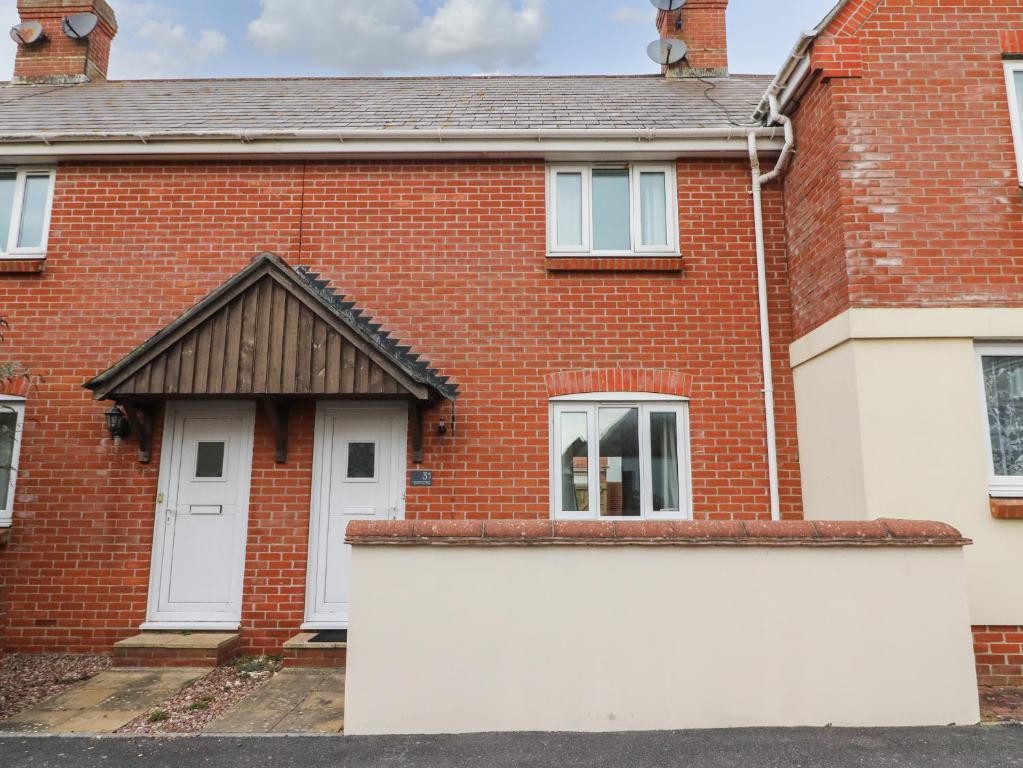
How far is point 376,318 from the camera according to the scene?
6.55 meters

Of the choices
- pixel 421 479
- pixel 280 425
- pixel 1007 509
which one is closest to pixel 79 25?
pixel 280 425

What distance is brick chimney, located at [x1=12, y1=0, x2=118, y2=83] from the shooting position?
10133mm

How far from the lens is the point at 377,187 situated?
6.84 metres

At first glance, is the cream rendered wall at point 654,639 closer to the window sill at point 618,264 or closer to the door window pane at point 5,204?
the window sill at point 618,264

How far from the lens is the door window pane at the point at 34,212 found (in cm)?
677

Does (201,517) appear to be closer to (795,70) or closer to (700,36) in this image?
(795,70)

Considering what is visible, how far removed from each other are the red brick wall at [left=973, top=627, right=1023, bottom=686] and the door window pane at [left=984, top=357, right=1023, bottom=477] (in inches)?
47.9

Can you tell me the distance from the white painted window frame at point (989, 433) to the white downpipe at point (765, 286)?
5.49 feet

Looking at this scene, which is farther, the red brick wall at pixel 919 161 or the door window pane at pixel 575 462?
the door window pane at pixel 575 462

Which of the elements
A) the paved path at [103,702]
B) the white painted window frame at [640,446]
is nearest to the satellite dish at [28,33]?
the paved path at [103,702]

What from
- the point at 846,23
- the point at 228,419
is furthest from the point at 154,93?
the point at 846,23

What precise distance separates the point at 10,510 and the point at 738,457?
7.14 m

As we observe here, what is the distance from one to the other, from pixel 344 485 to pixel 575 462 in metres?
2.29

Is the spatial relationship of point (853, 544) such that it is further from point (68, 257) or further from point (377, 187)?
point (68, 257)
